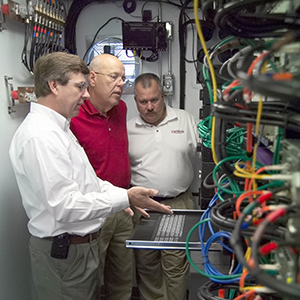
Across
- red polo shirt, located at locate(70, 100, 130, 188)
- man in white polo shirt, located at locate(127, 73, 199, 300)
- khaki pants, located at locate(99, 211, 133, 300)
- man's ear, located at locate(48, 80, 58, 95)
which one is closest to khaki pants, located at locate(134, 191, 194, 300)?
man in white polo shirt, located at locate(127, 73, 199, 300)

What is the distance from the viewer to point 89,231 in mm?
1636

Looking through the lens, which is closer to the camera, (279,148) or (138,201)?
(279,148)

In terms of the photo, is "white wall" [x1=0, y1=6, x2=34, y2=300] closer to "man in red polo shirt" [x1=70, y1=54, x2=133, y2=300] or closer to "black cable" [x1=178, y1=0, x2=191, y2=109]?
"man in red polo shirt" [x1=70, y1=54, x2=133, y2=300]

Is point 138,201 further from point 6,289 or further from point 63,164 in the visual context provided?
point 6,289

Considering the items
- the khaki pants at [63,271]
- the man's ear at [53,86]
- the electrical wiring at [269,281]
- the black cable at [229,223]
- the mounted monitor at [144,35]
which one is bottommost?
the khaki pants at [63,271]


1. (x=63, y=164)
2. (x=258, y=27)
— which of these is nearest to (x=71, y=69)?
(x=63, y=164)

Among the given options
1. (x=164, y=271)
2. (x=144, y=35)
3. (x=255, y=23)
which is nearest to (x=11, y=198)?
(x=164, y=271)

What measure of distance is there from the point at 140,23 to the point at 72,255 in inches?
76.5

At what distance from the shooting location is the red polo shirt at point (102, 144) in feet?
7.31

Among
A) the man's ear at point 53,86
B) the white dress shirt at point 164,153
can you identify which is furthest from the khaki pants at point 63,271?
the white dress shirt at point 164,153

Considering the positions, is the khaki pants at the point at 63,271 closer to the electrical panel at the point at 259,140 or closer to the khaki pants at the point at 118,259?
the khaki pants at the point at 118,259

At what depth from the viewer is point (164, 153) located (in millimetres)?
2494

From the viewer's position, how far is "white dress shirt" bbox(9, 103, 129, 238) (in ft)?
4.80

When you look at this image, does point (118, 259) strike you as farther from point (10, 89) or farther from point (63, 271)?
point (10, 89)
